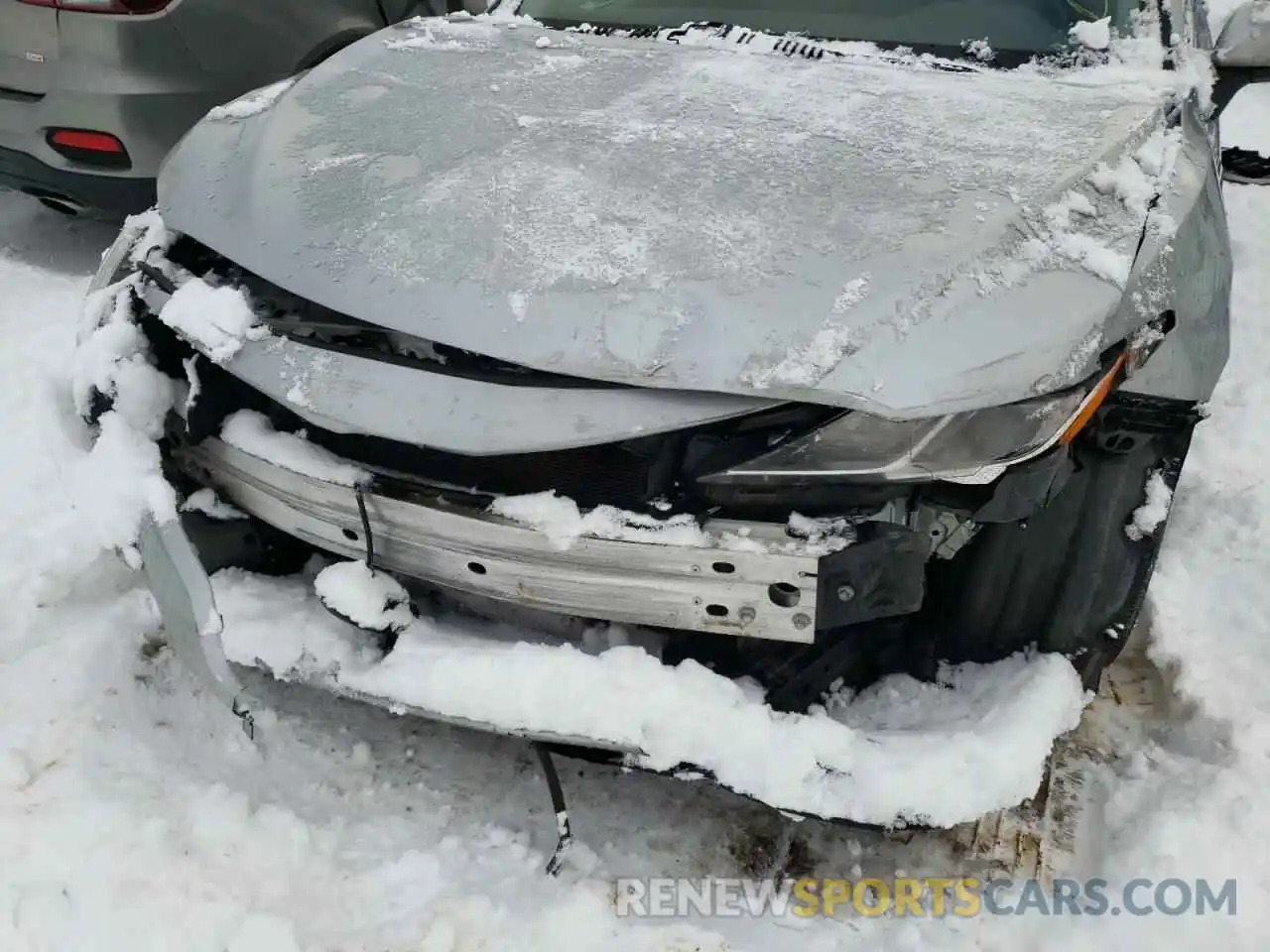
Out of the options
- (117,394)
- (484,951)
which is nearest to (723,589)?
(484,951)

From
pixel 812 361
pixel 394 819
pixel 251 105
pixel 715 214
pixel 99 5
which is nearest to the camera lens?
pixel 812 361

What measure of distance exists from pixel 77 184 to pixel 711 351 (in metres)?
3.44

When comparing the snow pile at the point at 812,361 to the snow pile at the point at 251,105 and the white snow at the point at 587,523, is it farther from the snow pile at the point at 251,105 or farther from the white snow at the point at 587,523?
the snow pile at the point at 251,105

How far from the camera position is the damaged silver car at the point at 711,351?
5.48 ft

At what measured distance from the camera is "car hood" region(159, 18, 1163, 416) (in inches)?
65.1

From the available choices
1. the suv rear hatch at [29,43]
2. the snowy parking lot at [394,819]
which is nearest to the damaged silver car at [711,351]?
the snowy parking lot at [394,819]

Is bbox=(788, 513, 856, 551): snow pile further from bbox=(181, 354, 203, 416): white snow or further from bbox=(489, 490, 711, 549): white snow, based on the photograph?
bbox=(181, 354, 203, 416): white snow

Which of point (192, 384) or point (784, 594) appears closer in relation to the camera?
point (784, 594)

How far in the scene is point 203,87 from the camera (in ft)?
13.6

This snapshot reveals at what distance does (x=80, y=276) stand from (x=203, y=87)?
3.15 ft

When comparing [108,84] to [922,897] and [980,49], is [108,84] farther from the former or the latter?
[922,897]

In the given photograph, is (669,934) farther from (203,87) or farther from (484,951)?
(203,87)

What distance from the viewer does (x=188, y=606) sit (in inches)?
75.7

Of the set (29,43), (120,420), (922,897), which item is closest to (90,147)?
(29,43)
